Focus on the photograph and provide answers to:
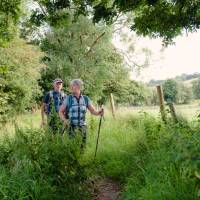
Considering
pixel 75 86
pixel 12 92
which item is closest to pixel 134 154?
pixel 75 86

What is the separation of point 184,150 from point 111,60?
35.9m

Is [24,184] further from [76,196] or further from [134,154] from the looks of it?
[134,154]

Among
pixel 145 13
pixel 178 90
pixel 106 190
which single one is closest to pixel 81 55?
pixel 178 90


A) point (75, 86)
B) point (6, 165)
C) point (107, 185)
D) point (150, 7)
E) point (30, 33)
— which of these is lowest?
point (107, 185)

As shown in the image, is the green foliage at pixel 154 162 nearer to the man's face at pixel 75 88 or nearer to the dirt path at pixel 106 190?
the dirt path at pixel 106 190

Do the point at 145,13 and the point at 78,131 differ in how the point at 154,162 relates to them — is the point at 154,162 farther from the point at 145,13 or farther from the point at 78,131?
the point at 145,13

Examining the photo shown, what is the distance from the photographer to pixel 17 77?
85.5 feet

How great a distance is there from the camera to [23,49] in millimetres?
26312

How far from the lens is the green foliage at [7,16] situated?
8797 mm

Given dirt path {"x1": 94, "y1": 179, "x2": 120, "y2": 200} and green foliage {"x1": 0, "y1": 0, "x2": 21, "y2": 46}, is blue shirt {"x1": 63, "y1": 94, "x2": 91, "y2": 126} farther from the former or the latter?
green foliage {"x1": 0, "y1": 0, "x2": 21, "y2": 46}

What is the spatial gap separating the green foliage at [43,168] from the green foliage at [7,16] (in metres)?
2.93

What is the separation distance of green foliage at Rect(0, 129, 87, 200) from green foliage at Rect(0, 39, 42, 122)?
58.6 feet

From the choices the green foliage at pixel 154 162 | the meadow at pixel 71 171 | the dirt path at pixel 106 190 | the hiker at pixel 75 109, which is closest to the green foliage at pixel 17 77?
the green foliage at pixel 154 162

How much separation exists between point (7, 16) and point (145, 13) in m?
2.71
